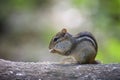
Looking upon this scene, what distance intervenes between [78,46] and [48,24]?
5.18 m

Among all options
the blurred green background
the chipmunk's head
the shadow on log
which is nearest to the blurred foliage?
the blurred green background

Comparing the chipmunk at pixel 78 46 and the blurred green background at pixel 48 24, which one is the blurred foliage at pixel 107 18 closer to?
the blurred green background at pixel 48 24

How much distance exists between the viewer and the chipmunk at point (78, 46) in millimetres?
4496

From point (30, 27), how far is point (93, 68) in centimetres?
572

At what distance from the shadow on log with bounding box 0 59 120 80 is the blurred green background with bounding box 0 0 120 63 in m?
3.43

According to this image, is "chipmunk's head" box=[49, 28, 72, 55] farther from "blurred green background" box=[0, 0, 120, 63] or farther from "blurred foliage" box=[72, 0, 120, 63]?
"blurred foliage" box=[72, 0, 120, 63]

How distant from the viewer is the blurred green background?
27.9 ft

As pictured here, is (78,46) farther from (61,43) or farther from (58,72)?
(58,72)

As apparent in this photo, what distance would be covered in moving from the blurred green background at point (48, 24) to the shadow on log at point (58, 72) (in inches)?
135

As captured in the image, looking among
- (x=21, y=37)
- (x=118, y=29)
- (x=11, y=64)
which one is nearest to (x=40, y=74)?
(x=11, y=64)

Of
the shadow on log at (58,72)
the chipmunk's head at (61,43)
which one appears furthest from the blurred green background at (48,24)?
the shadow on log at (58,72)

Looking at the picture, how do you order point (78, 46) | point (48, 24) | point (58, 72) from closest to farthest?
point (58, 72) → point (78, 46) → point (48, 24)

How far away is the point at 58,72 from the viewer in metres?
4.20

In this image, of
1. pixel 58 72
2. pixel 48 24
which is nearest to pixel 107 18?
pixel 48 24
